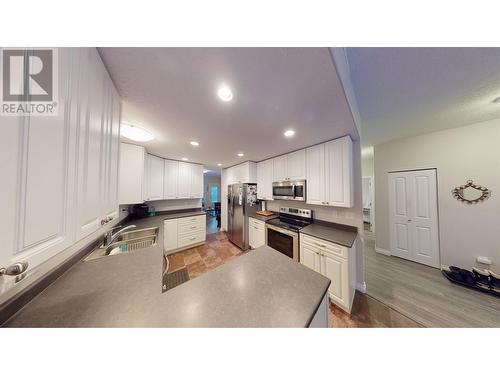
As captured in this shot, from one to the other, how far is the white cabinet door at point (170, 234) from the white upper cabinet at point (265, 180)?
1881mm

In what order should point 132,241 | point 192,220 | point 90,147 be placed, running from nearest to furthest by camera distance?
point 90,147, point 132,241, point 192,220

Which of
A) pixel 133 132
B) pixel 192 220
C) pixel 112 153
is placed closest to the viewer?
pixel 112 153

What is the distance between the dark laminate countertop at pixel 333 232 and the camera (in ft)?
5.31

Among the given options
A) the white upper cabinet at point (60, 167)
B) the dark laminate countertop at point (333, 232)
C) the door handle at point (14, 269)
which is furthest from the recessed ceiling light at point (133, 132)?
the dark laminate countertop at point (333, 232)

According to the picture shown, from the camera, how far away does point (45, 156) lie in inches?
17.5

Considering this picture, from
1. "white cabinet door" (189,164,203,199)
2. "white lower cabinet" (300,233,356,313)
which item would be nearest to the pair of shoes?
"white lower cabinet" (300,233,356,313)

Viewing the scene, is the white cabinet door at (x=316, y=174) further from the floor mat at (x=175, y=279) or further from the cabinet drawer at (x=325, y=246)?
the floor mat at (x=175, y=279)

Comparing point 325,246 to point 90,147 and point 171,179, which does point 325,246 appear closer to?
point 90,147

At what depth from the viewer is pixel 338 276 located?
61.0 inches

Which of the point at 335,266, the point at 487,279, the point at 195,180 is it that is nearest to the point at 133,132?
the point at 195,180

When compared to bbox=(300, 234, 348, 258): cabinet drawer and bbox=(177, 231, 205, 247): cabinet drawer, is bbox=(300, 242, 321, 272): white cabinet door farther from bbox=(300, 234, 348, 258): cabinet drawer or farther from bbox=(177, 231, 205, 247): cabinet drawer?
bbox=(177, 231, 205, 247): cabinet drawer

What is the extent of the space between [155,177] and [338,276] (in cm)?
339
